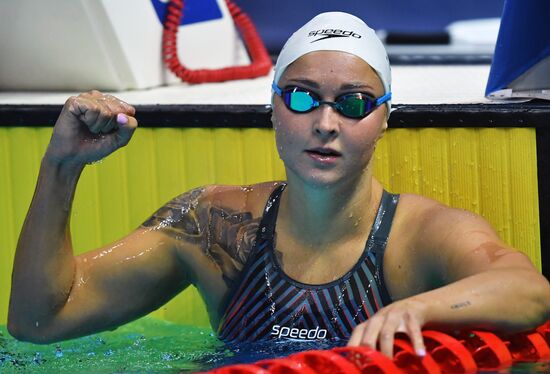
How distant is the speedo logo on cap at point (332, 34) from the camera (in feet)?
7.94

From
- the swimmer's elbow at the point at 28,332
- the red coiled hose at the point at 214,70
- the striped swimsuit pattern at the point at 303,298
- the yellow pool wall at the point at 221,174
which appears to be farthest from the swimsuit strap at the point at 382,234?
the red coiled hose at the point at 214,70

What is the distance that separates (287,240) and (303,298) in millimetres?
138

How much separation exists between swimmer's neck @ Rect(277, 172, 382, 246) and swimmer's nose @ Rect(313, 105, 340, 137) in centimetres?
14

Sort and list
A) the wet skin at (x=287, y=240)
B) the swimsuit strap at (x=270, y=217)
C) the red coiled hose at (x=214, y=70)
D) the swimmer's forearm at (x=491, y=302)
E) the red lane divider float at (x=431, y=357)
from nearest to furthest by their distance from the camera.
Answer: the red lane divider float at (x=431, y=357)
the swimmer's forearm at (x=491, y=302)
the wet skin at (x=287, y=240)
the swimsuit strap at (x=270, y=217)
the red coiled hose at (x=214, y=70)

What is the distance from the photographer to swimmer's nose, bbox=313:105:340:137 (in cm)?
229

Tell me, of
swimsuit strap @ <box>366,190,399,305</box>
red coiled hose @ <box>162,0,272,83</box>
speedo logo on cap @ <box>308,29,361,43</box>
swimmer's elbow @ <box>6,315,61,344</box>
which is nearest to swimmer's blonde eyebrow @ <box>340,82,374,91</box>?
speedo logo on cap @ <box>308,29,361,43</box>

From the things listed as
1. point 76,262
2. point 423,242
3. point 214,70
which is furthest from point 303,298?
point 214,70

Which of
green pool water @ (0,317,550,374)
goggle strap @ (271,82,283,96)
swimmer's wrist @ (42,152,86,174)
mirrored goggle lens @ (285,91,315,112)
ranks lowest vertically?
green pool water @ (0,317,550,374)

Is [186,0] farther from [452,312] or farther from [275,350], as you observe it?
[452,312]

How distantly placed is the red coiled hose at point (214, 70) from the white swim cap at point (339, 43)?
1290 mm

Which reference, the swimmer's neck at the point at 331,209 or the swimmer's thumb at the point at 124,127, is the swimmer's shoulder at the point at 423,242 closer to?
the swimmer's neck at the point at 331,209

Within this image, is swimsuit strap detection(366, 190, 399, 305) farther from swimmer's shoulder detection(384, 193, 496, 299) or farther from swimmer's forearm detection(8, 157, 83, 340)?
swimmer's forearm detection(8, 157, 83, 340)

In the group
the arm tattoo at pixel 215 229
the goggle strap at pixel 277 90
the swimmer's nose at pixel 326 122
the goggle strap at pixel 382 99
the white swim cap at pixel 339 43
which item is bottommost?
the arm tattoo at pixel 215 229

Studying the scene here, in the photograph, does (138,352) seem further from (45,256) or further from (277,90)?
(277,90)
